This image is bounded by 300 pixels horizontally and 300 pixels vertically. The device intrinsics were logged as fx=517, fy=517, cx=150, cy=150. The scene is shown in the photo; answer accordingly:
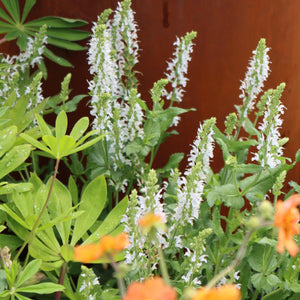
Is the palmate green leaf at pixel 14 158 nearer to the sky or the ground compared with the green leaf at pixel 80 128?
nearer to the ground

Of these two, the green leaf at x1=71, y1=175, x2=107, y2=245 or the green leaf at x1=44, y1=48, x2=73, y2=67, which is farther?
the green leaf at x1=44, y1=48, x2=73, y2=67

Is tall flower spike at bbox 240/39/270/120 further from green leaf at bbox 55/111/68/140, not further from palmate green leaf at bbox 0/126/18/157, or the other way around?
palmate green leaf at bbox 0/126/18/157

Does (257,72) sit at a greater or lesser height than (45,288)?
greater

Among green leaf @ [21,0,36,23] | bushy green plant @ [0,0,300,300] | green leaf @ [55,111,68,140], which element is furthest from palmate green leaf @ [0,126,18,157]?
green leaf @ [21,0,36,23]

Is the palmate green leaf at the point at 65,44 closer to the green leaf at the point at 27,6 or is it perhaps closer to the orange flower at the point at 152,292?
the green leaf at the point at 27,6

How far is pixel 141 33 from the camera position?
1587 mm

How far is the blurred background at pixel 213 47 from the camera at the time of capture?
1544 mm

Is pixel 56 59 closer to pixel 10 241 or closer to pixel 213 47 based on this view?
pixel 213 47

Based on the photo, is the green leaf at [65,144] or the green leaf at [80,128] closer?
the green leaf at [65,144]

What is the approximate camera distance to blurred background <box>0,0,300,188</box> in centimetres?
154

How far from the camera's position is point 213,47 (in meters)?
1.57

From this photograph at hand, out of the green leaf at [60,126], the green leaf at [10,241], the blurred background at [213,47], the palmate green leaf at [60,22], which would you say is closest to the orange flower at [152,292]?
the green leaf at [60,126]

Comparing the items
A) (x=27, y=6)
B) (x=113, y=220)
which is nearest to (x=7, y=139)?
(x=113, y=220)

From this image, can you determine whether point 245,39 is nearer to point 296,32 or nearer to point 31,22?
point 296,32
